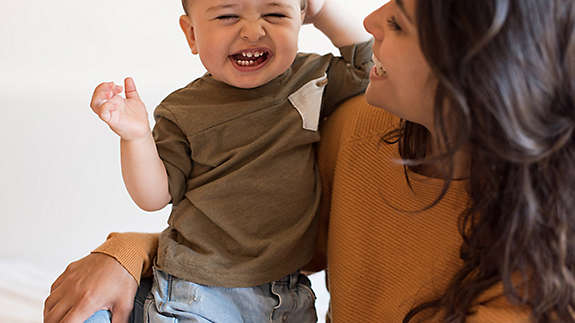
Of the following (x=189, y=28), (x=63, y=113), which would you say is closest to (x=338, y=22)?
(x=189, y=28)

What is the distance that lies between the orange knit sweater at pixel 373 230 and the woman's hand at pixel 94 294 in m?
0.03

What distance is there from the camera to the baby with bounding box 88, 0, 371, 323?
1.18 metres

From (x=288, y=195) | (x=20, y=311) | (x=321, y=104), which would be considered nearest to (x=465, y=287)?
(x=288, y=195)

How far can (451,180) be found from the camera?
105 centimetres

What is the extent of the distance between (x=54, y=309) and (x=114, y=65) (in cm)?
131

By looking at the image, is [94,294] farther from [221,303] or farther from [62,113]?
[62,113]

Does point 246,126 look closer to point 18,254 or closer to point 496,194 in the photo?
point 496,194

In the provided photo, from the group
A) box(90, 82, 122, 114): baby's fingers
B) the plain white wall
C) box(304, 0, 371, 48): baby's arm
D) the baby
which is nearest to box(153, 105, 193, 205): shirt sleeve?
the baby

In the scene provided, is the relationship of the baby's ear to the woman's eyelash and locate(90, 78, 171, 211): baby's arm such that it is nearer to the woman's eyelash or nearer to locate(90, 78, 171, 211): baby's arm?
locate(90, 78, 171, 211): baby's arm

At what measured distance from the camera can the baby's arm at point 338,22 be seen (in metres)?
1.33

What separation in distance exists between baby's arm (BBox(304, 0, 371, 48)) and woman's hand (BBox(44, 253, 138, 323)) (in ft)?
2.03

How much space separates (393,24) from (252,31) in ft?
0.93

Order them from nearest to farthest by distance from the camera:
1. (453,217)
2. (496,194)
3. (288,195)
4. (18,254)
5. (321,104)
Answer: (496,194) → (453,217) → (288,195) → (321,104) → (18,254)

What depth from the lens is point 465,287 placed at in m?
1.02
